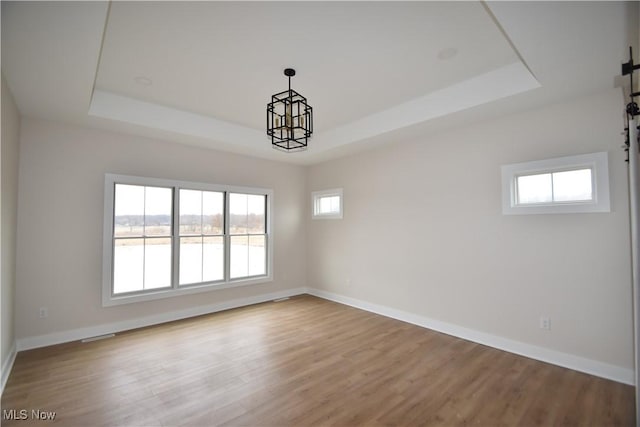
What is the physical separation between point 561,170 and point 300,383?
3.51 meters

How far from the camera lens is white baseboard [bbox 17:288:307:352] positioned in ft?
11.7

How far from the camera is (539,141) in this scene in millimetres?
3352

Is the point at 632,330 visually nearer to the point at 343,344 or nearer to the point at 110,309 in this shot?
the point at 343,344

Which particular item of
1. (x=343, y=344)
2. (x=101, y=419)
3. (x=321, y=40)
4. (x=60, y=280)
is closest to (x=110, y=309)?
(x=60, y=280)

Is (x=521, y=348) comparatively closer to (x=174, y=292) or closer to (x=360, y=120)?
(x=360, y=120)

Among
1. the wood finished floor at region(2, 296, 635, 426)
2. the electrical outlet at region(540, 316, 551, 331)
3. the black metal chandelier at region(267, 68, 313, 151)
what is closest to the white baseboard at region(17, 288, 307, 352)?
the wood finished floor at region(2, 296, 635, 426)

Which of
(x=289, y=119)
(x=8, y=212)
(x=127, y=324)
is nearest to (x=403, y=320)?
(x=289, y=119)

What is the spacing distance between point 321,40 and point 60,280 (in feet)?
Answer: 13.8

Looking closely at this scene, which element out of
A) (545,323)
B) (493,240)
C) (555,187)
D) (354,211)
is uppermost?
(555,187)

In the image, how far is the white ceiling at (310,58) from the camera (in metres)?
2.12

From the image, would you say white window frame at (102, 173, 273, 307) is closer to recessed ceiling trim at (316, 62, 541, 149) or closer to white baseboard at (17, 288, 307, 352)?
white baseboard at (17, 288, 307, 352)

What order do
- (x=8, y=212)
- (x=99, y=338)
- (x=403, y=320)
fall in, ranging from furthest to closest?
(x=403, y=320) < (x=99, y=338) < (x=8, y=212)

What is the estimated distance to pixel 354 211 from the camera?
5453mm

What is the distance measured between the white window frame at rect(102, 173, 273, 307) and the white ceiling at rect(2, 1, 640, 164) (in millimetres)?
747
